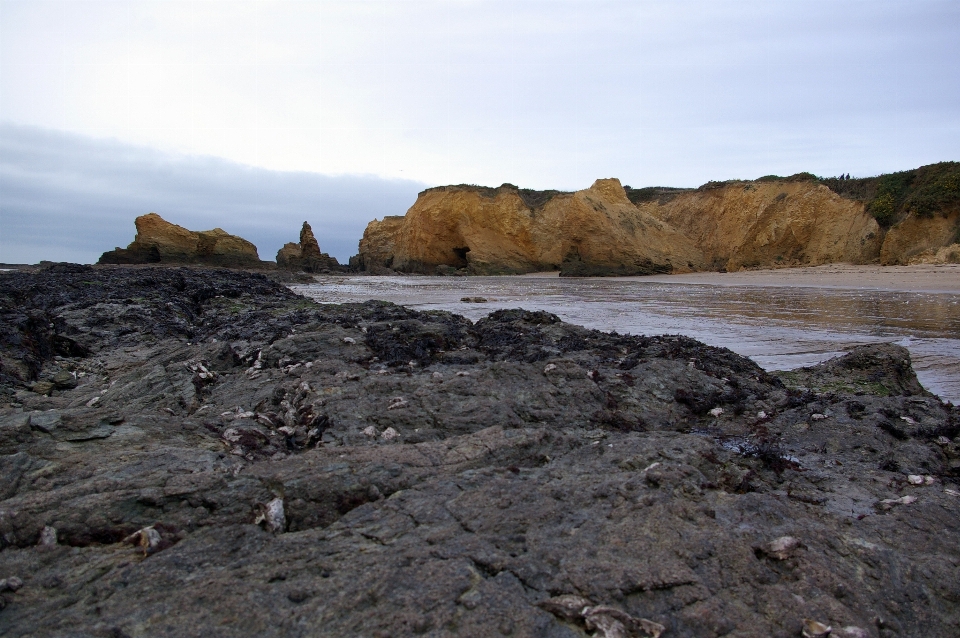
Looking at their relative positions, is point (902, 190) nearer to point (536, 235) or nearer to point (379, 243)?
point (536, 235)

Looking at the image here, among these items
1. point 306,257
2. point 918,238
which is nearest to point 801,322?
point 918,238

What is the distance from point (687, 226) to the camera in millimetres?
40906

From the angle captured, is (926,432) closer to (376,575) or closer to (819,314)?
(376,575)

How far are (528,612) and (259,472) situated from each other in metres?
1.36

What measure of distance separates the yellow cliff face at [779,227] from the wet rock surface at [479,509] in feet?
107

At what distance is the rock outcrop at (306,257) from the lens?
45812mm

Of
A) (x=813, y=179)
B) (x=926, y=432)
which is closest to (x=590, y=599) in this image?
(x=926, y=432)

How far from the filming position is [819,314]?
12570 millimetres

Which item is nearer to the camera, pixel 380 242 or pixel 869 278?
pixel 869 278

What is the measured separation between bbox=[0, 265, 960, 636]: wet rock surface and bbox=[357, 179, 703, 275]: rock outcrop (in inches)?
1335

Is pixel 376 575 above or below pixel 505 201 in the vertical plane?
below

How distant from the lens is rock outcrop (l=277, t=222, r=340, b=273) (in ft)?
150

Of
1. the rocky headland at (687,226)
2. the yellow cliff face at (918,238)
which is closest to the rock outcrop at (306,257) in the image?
the rocky headland at (687,226)

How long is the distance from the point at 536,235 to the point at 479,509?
41208mm
